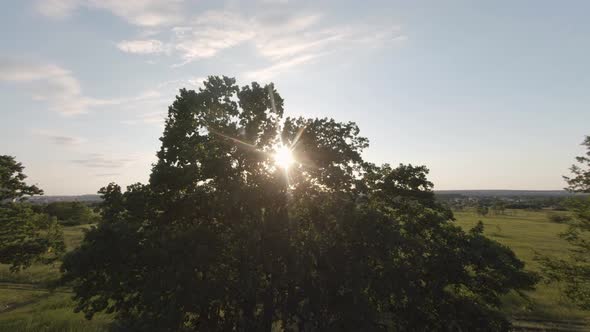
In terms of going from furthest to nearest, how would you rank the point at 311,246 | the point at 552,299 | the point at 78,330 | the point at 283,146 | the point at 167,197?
the point at 552,299 → the point at 78,330 → the point at 283,146 → the point at 167,197 → the point at 311,246

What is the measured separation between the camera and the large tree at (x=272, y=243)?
40.9 ft

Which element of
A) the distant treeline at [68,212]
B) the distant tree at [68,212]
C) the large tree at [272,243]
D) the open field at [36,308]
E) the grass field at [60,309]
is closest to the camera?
the large tree at [272,243]

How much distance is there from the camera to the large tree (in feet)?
40.9

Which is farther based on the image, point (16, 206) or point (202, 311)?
point (16, 206)

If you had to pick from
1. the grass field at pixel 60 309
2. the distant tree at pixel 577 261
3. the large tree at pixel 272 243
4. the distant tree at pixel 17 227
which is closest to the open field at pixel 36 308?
the grass field at pixel 60 309

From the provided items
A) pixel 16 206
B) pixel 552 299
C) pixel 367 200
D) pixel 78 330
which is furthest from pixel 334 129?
pixel 552 299

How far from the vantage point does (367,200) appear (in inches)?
604

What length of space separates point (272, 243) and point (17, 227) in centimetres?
1818

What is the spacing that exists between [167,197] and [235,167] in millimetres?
2874

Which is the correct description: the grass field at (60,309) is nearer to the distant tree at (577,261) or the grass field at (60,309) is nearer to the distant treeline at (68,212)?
the distant tree at (577,261)

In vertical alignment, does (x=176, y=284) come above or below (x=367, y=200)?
below

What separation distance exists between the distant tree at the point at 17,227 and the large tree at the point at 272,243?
10.6 m

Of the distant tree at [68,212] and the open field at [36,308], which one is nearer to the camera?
the open field at [36,308]

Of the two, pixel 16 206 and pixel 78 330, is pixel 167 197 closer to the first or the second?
pixel 78 330
